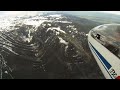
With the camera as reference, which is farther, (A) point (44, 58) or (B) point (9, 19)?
(B) point (9, 19)

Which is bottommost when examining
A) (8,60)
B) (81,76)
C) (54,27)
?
(81,76)

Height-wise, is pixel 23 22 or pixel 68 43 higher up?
pixel 23 22

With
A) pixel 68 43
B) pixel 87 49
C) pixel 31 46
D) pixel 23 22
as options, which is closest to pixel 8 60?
pixel 31 46

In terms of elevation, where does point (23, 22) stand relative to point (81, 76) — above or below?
above

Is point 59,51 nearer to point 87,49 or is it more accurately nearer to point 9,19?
point 87,49

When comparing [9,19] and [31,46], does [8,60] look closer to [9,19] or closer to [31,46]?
[31,46]

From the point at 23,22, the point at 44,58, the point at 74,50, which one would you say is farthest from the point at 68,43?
the point at 23,22

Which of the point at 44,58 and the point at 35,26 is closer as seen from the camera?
the point at 44,58

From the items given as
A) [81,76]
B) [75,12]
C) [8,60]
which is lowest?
[81,76]

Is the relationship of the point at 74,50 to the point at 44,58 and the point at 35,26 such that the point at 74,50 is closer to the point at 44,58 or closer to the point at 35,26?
the point at 44,58

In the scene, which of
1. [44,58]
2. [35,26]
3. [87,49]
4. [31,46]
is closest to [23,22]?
[35,26]
